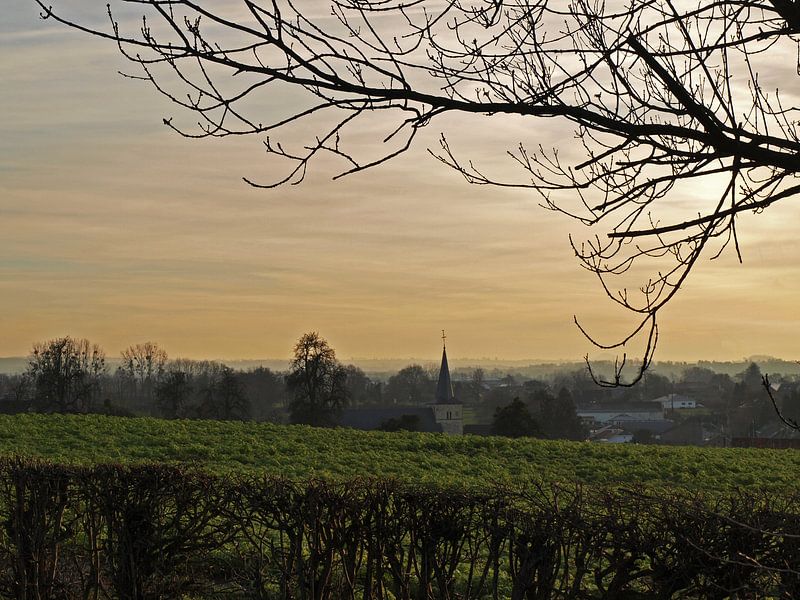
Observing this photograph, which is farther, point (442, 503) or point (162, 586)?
point (162, 586)

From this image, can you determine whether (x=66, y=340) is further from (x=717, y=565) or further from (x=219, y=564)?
(x=717, y=565)

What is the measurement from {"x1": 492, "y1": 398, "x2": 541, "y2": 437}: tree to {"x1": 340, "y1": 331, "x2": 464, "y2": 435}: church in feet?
72.5

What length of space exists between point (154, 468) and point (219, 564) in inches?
36.6

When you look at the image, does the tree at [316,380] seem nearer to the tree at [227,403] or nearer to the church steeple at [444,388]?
the tree at [227,403]

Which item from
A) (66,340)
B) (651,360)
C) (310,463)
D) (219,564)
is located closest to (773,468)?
(310,463)

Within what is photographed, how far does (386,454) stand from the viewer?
64.8 feet

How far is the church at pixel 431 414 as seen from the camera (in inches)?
2384

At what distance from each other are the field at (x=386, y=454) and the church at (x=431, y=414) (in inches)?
1342

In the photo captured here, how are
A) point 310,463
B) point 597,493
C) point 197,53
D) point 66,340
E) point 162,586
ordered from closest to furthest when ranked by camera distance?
point 197,53
point 597,493
point 162,586
point 310,463
point 66,340

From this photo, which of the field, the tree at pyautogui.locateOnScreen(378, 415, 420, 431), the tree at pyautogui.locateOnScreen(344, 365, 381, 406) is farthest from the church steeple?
the field

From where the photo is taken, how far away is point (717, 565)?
5051 millimetres

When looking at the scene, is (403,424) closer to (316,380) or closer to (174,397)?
(316,380)

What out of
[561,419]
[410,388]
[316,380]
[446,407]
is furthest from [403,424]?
[410,388]

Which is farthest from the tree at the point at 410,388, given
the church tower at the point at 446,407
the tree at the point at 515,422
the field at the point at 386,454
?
the field at the point at 386,454
